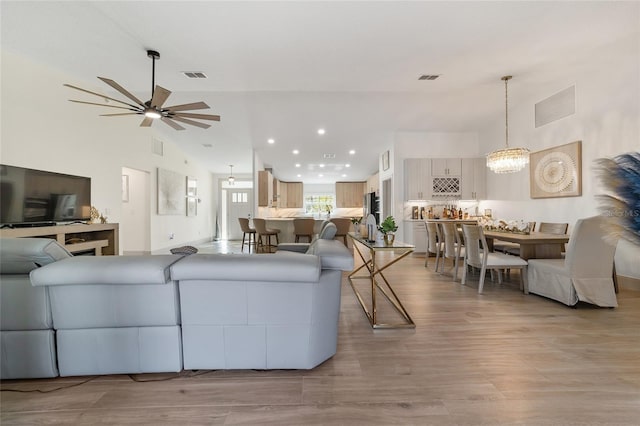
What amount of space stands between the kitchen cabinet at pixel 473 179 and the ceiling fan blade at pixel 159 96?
20.1 feet

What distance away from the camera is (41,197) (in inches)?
155

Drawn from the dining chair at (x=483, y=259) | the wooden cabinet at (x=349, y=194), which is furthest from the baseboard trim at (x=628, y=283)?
the wooden cabinet at (x=349, y=194)

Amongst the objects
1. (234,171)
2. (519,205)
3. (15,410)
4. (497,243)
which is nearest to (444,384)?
(15,410)

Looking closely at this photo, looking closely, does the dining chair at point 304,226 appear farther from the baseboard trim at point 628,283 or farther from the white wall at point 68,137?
the baseboard trim at point 628,283

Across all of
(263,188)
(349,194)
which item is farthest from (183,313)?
(349,194)

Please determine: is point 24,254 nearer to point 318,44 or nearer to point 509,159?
point 318,44

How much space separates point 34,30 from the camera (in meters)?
3.18

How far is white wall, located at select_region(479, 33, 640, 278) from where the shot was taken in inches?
143

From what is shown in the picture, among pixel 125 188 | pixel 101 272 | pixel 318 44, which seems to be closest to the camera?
pixel 101 272

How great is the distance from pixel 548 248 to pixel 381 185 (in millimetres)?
4599

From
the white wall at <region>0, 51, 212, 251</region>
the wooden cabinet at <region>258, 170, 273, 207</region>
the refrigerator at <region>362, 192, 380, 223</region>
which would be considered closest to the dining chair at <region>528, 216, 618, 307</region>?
the refrigerator at <region>362, 192, 380, 223</region>

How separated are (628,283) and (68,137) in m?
8.50

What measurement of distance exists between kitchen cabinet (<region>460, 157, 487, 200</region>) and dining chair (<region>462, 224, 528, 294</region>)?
3.19 m

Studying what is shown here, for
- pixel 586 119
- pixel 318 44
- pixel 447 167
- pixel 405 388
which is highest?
pixel 318 44
